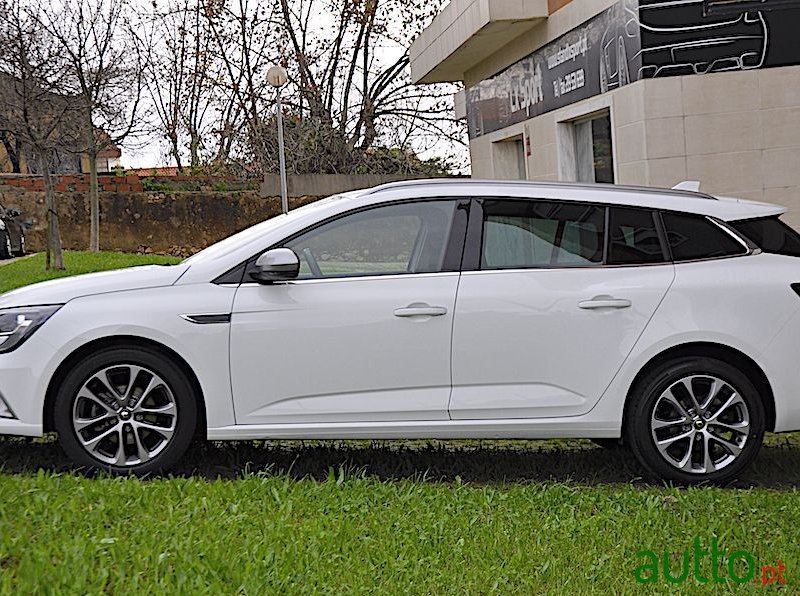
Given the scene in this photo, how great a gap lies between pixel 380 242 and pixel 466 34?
10.9 m

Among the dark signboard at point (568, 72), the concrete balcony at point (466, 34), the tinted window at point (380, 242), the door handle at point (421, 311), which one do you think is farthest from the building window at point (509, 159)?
the door handle at point (421, 311)

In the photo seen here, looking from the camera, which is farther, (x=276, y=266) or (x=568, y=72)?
(x=568, y=72)

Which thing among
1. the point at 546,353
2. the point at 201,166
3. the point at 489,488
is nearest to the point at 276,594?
the point at 489,488

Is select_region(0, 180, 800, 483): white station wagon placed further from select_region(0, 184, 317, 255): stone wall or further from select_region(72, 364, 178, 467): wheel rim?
select_region(0, 184, 317, 255): stone wall

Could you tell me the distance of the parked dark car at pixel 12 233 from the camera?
83.6 feet

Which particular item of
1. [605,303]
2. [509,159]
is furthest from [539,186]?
[509,159]

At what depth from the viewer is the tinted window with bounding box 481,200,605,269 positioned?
6531 millimetres

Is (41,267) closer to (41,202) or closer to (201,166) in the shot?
(41,202)

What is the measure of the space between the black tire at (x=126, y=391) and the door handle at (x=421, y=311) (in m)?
1.16

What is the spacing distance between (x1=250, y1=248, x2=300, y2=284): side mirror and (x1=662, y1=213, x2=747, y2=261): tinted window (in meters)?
2.01

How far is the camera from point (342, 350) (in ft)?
20.8

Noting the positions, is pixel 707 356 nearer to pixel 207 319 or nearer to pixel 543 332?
pixel 543 332

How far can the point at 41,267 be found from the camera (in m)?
21.3

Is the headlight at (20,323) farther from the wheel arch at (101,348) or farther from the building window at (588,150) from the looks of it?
the building window at (588,150)
